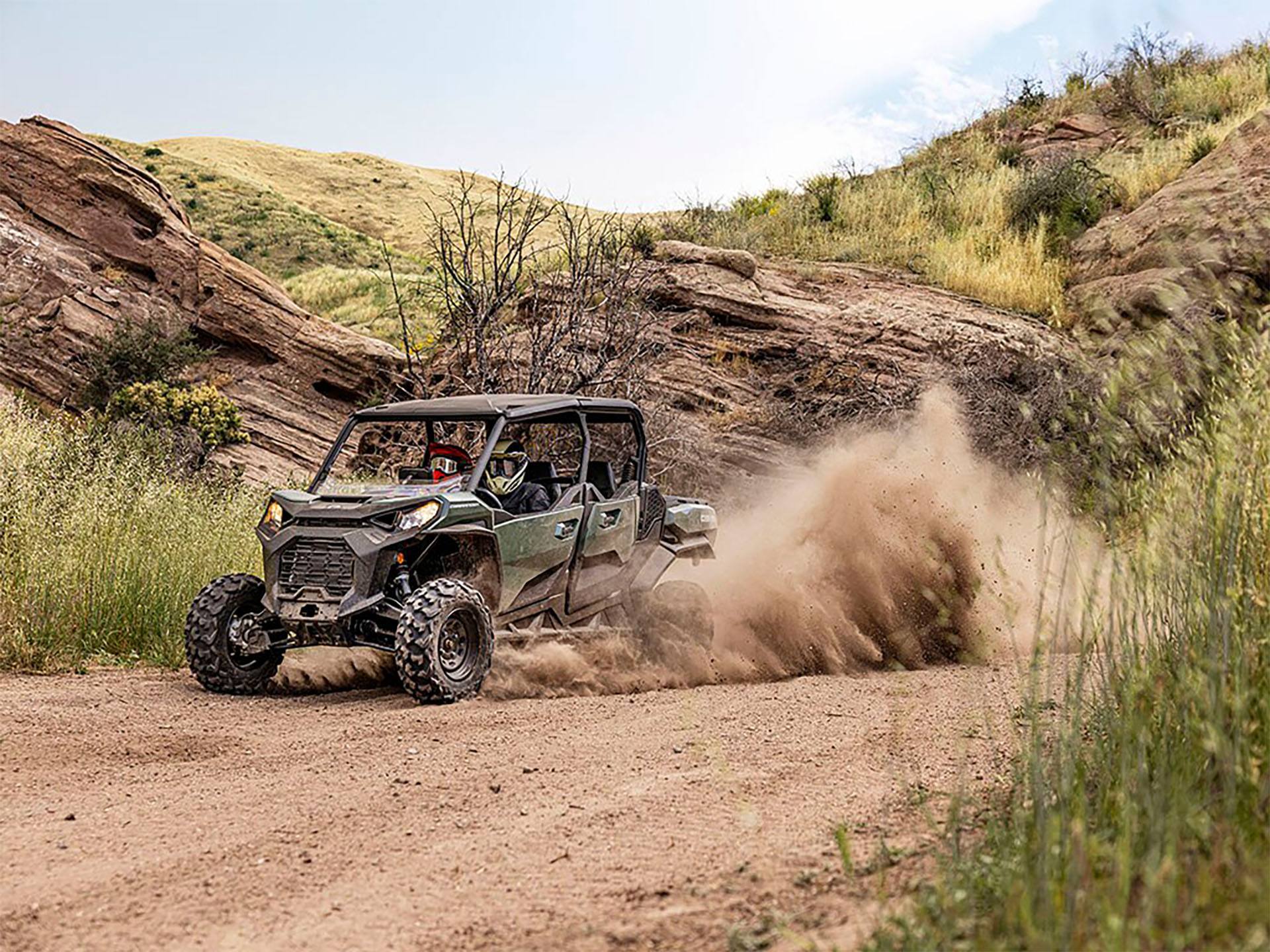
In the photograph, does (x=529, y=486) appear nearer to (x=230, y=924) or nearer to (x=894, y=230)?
(x=230, y=924)

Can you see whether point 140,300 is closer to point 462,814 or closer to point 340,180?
point 462,814

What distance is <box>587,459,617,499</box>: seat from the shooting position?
29.9ft

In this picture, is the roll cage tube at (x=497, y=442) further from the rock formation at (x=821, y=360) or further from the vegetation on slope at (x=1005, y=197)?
the vegetation on slope at (x=1005, y=197)

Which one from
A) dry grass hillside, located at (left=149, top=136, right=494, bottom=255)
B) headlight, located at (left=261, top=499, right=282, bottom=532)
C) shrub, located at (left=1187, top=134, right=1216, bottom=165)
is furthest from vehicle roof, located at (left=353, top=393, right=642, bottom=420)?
dry grass hillside, located at (left=149, top=136, right=494, bottom=255)

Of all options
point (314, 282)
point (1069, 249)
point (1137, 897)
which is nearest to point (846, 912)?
point (1137, 897)

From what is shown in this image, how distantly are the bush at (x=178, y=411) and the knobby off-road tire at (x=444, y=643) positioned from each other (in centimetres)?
1277

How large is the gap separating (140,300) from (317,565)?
1609 cm

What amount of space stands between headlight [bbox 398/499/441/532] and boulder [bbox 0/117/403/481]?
1291cm

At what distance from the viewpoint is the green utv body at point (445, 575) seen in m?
7.34

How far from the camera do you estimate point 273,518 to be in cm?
787

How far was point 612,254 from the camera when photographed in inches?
687

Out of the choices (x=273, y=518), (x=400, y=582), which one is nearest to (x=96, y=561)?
(x=273, y=518)

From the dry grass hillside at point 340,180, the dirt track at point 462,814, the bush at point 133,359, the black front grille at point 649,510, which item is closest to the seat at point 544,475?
the black front grille at point 649,510

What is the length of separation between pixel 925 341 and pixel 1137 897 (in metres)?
15.4
